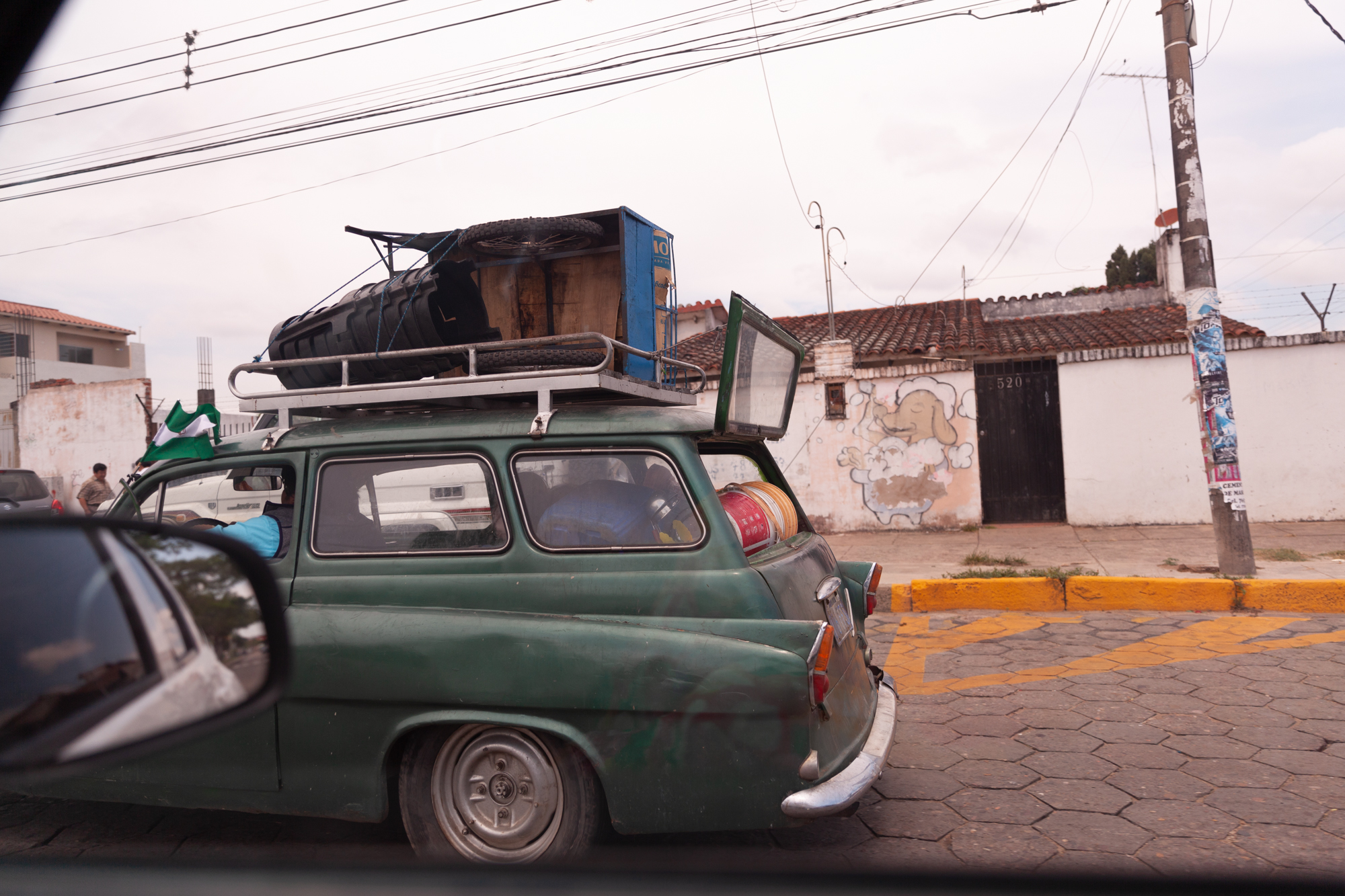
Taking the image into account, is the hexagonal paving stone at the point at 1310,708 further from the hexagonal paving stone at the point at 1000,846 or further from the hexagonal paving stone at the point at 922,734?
the hexagonal paving stone at the point at 1000,846

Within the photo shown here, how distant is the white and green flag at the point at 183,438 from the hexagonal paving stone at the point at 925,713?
10.7 feet

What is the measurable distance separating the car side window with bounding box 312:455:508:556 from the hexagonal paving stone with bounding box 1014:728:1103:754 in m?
2.58

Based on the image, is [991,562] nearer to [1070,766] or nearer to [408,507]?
[1070,766]

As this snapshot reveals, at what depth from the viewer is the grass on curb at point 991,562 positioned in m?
8.00

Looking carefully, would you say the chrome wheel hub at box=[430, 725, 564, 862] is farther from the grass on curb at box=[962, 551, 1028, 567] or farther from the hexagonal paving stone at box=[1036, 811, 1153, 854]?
the grass on curb at box=[962, 551, 1028, 567]

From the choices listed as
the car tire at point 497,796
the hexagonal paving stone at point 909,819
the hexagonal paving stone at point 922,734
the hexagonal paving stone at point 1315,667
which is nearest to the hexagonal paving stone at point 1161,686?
the hexagonal paving stone at point 1315,667

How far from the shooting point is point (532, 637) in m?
2.50

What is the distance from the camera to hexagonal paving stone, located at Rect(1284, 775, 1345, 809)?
3.03 m

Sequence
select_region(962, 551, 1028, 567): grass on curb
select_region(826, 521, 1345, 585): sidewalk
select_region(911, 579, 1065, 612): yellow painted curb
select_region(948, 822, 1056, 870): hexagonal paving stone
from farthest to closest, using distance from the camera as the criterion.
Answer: select_region(962, 551, 1028, 567): grass on curb → select_region(826, 521, 1345, 585): sidewalk → select_region(911, 579, 1065, 612): yellow painted curb → select_region(948, 822, 1056, 870): hexagonal paving stone

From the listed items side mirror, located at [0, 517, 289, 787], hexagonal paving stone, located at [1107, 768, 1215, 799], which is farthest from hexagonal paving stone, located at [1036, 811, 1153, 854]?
side mirror, located at [0, 517, 289, 787]

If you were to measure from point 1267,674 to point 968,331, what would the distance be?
10630 mm

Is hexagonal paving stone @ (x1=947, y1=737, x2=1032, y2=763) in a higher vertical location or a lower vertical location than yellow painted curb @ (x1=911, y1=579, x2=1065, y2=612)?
lower

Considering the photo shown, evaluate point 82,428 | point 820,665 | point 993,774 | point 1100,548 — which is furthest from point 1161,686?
point 82,428

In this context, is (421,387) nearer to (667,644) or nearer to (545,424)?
(545,424)
